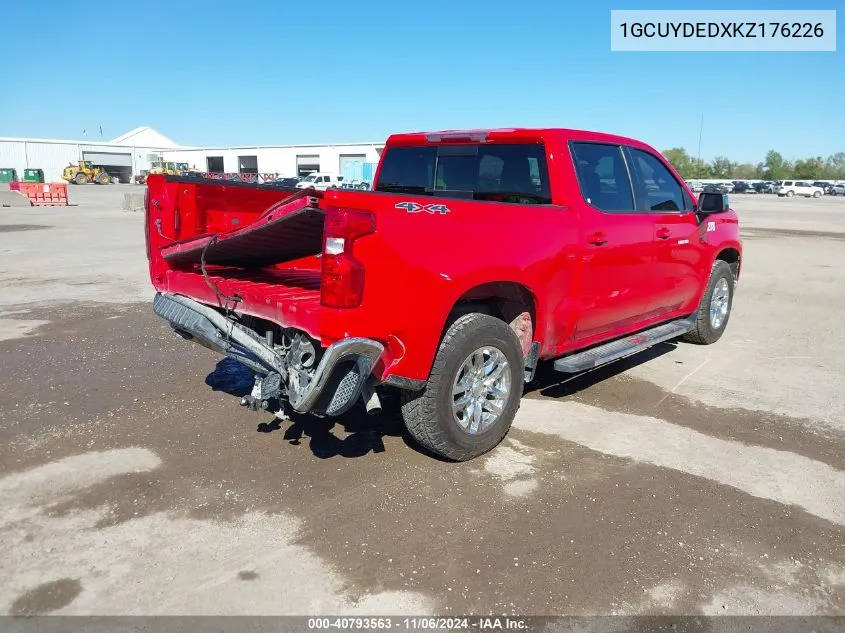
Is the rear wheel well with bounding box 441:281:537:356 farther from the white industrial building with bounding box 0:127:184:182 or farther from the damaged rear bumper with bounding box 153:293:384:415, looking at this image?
the white industrial building with bounding box 0:127:184:182

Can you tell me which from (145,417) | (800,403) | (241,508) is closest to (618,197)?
(800,403)

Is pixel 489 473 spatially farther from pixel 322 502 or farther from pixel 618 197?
pixel 618 197

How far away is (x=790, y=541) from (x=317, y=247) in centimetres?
325

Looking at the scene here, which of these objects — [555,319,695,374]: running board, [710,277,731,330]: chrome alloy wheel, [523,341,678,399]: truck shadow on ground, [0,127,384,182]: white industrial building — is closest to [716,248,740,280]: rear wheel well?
[710,277,731,330]: chrome alloy wheel

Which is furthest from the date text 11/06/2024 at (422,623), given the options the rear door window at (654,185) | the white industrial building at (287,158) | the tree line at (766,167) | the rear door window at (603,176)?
the tree line at (766,167)

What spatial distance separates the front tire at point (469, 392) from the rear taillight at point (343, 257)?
27.5 inches

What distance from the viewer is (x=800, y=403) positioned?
529cm

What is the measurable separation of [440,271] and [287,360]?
982mm

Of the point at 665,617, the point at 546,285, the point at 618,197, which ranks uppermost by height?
the point at 618,197

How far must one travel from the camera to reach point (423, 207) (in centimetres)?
347

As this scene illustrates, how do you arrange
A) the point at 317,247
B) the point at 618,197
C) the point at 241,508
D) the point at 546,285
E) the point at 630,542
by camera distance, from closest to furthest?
the point at 630,542 < the point at 241,508 < the point at 546,285 < the point at 317,247 < the point at 618,197

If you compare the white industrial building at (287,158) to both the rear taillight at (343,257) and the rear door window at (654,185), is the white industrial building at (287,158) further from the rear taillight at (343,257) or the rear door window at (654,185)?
the rear taillight at (343,257)

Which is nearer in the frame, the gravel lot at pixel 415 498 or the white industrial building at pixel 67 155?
A: the gravel lot at pixel 415 498

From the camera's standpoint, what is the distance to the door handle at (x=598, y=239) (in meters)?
4.55
